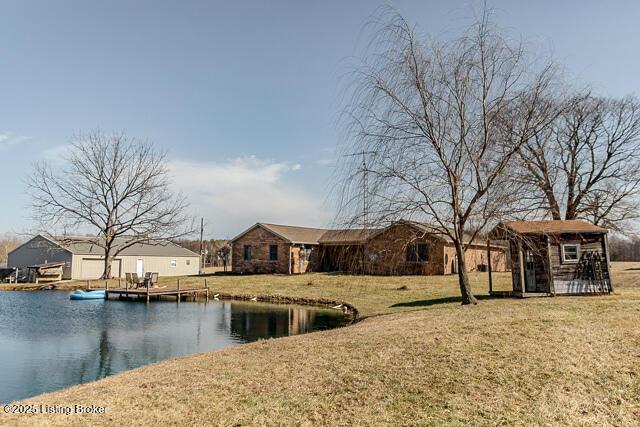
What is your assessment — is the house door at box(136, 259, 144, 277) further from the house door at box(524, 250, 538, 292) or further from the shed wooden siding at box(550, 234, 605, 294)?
the shed wooden siding at box(550, 234, 605, 294)

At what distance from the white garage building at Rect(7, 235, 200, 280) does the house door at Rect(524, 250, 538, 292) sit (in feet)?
105

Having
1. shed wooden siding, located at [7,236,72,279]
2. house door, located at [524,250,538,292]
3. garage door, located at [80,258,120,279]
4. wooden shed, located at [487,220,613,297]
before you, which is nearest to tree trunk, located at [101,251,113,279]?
garage door, located at [80,258,120,279]

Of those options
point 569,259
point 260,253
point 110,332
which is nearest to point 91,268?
point 260,253

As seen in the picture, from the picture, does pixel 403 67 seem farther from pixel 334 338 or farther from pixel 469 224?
pixel 334 338

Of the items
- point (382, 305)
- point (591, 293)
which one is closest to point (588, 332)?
point (591, 293)

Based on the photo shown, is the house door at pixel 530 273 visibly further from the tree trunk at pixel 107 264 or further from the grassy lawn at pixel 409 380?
the tree trunk at pixel 107 264

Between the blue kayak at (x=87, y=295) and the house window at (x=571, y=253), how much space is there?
82.2 feet

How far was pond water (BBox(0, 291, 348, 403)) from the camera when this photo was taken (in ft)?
35.1

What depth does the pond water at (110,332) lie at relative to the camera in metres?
10.7

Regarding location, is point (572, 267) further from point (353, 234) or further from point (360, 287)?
point (360, 287)

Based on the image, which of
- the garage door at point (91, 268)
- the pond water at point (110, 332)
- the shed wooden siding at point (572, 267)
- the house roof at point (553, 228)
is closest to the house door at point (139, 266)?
the garage door at point (91, 268)

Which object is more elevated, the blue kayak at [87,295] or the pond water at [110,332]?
the blue kayak at [87,295]

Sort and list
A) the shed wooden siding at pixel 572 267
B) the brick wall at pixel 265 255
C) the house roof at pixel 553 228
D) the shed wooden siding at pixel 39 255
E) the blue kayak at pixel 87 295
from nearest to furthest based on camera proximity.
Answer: the house roof at pixel 553 228 < the shed wooden siding at pixel 572 267 < the blue kayak at pixel 87 295 < the brick wall at pixel 265 255 < the shed wooden siding at pixel 39 255

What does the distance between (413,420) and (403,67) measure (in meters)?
9.81
